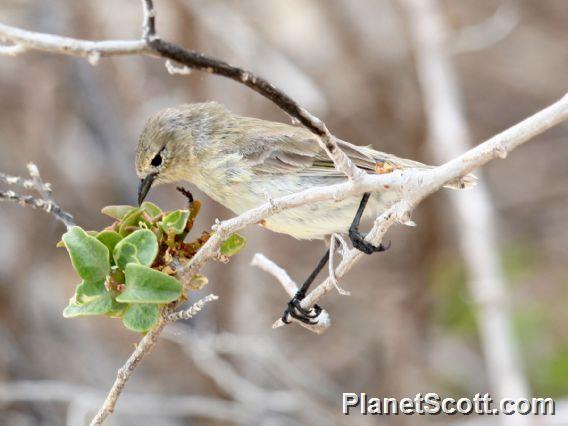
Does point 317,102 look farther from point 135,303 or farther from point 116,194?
point 135,303

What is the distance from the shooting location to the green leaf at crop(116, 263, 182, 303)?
231 cm

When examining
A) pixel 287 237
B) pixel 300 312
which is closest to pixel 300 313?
pixel 300 312

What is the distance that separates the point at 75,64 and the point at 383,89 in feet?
7.94

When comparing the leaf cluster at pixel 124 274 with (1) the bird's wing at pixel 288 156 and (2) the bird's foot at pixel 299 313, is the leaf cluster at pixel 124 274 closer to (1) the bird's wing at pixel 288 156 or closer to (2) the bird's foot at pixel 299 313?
(2) the bird's foot at pixel 299 313

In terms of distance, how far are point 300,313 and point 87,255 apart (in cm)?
127

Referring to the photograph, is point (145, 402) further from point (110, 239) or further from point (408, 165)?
point (110, 239)

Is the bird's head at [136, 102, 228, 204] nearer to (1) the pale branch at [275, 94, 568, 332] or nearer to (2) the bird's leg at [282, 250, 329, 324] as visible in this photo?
(2) the bird's leg at [282, 250, 329, 324]

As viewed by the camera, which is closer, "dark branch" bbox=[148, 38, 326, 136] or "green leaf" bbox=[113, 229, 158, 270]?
"dark branch" bbox=[148, 38, 326, 136]

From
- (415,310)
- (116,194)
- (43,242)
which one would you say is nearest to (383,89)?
(415,310)

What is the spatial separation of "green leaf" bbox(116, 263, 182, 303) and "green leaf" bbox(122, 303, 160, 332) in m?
0.07

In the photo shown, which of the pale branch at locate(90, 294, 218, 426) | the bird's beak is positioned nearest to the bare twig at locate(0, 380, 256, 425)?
the bird's beak

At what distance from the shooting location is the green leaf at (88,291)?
240 cm

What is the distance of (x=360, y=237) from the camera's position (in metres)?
3.14

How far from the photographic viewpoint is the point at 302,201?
248 centimetres
